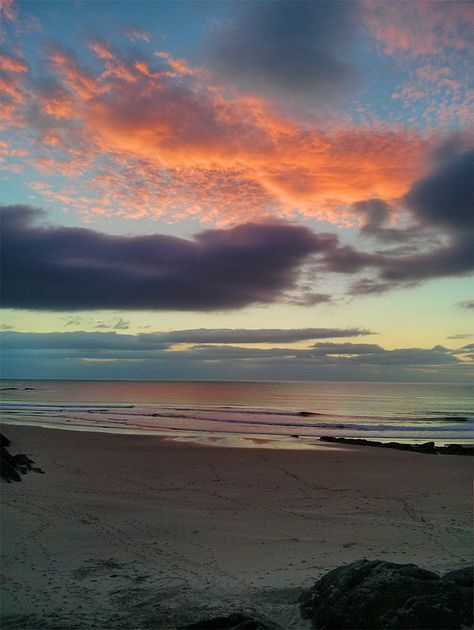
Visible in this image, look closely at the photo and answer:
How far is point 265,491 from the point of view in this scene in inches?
644

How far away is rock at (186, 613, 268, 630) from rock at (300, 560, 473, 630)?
3.07 ft

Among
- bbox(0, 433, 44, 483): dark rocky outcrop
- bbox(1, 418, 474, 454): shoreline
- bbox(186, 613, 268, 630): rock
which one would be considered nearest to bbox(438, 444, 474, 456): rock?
bbox(1, 418, 474, 454): shoreline

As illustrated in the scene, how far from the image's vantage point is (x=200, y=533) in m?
11.5

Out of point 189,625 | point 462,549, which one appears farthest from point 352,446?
point 189,625

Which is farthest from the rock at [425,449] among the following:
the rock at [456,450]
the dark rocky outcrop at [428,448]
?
the rock at [456,450]

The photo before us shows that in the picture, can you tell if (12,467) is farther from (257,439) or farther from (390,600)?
(257,439)

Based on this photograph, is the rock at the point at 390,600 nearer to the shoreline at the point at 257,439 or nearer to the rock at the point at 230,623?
the rock at the point at 230,623

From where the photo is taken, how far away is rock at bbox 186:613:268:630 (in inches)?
244

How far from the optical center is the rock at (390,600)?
569 cm

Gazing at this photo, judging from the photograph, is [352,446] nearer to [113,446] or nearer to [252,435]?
[252,435]

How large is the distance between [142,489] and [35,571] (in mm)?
7615

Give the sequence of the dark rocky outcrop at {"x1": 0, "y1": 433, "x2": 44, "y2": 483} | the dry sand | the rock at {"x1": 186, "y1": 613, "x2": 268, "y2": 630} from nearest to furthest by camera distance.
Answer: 1. the rock at {"x1": 186, "y1": 613, "x2": 268, "y2": 630}
2. the dry sand
3. the dark rocky outcrop at {"x1": 0, "y1": 433, "x2": 44, "y2": 483}

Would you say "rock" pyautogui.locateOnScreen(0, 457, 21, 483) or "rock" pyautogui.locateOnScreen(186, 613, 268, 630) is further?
"rock" pyautogui.locateOnScreen(0, 457, 21, 483)

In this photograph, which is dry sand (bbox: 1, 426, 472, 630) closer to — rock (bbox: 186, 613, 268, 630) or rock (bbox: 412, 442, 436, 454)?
rock (bbox: 186, 613, 268, 630)
